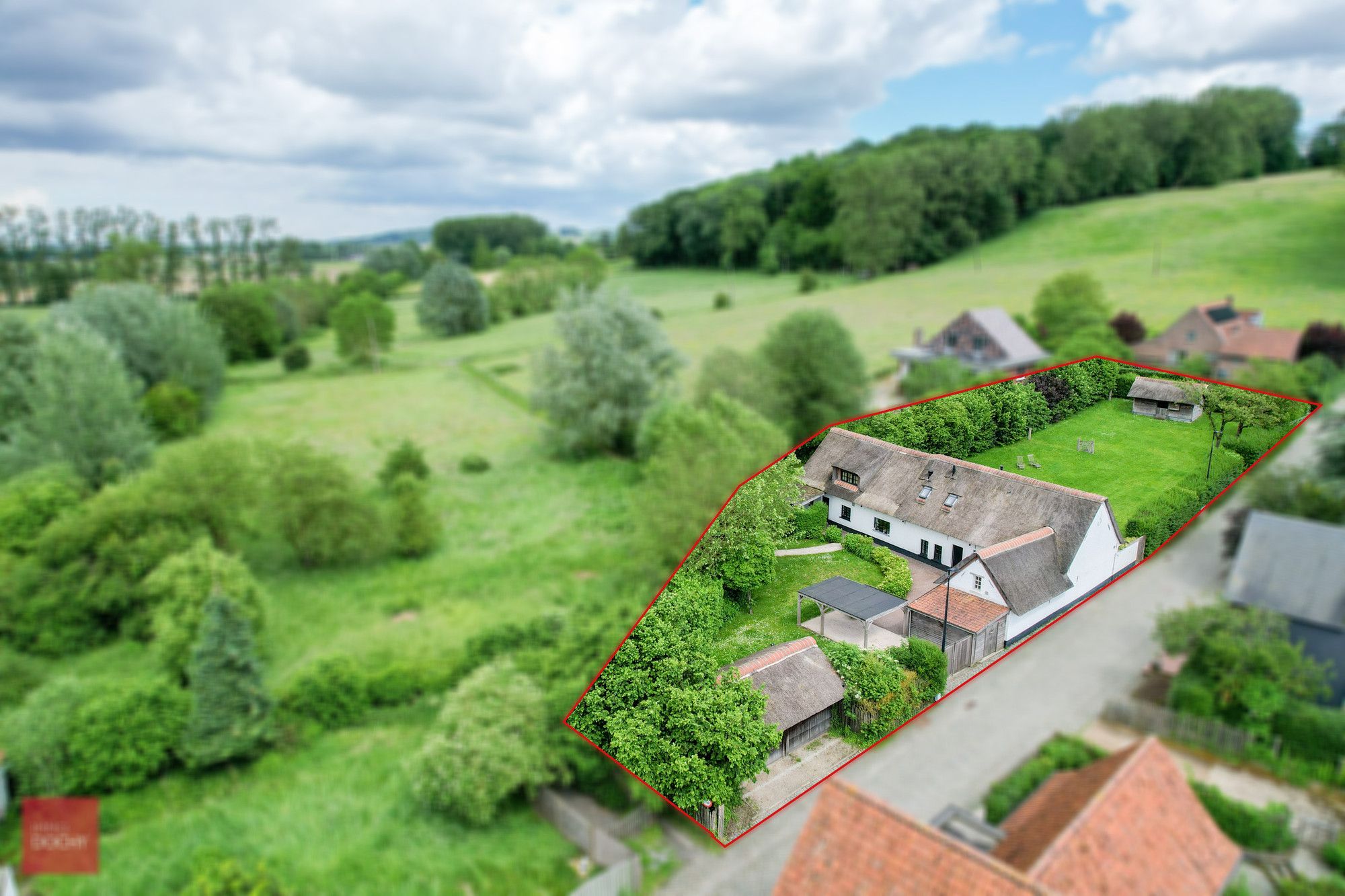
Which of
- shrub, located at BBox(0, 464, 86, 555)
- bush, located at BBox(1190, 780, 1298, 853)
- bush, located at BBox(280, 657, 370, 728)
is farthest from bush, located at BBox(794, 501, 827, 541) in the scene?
shrub, located at BBox(0, 464, 86, 555)

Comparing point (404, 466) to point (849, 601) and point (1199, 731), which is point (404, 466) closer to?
point (1199, 731)

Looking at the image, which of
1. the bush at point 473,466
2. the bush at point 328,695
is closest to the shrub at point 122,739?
the bush at point 328,695

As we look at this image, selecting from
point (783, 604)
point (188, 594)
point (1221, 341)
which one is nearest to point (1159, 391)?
point (783, 604)

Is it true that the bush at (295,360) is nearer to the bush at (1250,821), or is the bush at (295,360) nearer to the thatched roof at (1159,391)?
the bush at (1250,821)

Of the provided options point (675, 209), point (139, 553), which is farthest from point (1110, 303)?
point (675, 209)

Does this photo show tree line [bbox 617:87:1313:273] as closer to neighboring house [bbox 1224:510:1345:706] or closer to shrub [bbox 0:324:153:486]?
shrub [bbox 0:324:153:486]

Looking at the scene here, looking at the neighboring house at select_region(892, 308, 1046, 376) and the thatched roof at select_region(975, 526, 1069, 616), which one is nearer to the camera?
the thatched roof at select_region(975, 526, 1069, 616)

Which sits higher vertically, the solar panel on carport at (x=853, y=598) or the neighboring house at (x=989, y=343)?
the solar panel on carport at (x=853, y=598)
